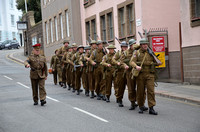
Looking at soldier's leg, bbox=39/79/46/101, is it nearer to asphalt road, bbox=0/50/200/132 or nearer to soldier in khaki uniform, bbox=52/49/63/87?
asphalt road, bbox=0/50/200/132

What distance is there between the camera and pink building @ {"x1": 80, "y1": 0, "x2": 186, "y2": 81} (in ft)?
67.4

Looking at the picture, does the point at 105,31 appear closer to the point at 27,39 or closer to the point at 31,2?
the point at 27,39

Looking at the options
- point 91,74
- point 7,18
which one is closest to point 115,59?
point 91,74

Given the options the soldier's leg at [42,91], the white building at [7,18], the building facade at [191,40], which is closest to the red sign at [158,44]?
the building facade at [191,40]

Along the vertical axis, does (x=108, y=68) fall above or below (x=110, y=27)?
below

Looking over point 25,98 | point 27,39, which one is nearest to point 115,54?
point 25,98

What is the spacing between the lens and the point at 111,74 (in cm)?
1372

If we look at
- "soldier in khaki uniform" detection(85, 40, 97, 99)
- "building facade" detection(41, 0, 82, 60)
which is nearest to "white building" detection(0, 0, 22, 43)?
"building facade" detection(41, 0, 82, 60)

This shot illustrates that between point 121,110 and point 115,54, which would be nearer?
point 121,110

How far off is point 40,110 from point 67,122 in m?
2.36

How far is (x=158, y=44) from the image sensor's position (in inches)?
793

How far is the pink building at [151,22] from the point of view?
2055 cm

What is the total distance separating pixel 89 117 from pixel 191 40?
930 centimetres

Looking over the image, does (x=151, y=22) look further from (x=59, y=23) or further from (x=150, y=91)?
(x=59, y=23)
